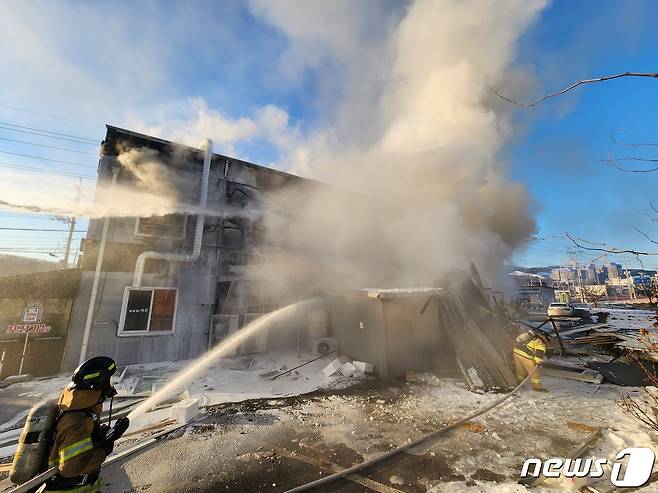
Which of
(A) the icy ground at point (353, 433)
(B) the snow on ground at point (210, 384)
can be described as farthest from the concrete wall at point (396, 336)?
(B) the snow on ground at point (210, 384)

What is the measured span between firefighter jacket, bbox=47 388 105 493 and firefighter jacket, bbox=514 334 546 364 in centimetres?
841

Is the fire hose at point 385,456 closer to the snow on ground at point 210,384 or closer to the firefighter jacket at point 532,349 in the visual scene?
the firefighter jacket at point 532,349

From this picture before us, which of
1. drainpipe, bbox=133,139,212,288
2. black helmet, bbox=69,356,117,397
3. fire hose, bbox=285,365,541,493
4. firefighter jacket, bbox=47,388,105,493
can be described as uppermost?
drainpipe, bbox=133,139,212,288

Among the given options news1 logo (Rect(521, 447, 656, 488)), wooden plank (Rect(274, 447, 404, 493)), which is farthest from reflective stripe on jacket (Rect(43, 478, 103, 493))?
news1 logo (Rect(521, 447, 656, 488))

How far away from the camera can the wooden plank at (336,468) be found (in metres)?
3.63

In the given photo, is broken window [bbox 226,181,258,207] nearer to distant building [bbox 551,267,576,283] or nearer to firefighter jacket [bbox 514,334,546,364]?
firefighter jacket [bbox 514,334,546,364]

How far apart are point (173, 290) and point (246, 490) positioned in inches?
303

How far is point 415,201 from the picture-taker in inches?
570

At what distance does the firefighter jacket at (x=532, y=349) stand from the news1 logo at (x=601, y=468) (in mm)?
2833

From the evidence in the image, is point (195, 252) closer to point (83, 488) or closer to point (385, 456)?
point (83, 488)

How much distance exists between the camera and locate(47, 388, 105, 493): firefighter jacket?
235 cm

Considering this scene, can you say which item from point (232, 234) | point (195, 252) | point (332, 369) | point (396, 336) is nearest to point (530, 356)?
point (396, 336)

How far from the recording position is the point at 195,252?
389 inches

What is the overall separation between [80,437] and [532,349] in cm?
864
